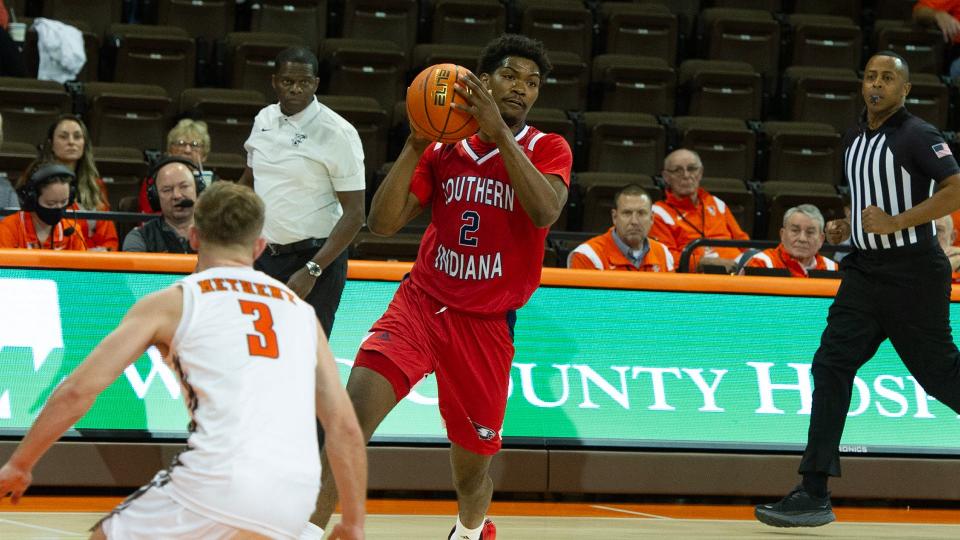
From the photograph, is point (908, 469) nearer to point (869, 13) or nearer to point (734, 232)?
point (734, 232)

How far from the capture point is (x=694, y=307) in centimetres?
745

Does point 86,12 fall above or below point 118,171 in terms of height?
above

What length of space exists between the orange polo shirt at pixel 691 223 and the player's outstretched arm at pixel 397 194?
5299mm

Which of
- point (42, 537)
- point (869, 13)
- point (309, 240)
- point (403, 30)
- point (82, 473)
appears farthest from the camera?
point (869, 13)

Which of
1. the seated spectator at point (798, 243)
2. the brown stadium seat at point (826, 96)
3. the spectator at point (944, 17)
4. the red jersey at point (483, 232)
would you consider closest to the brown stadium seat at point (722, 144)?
the brown stadium seat at point (826, 96)

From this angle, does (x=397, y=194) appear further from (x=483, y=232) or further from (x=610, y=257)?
(x=610, y=257)

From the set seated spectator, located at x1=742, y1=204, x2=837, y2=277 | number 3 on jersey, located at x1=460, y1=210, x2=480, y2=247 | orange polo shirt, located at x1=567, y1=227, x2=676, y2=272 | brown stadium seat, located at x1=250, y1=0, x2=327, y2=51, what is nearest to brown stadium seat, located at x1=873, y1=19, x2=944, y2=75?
seated spectator, located at x1=742, y1=204, x2=837, y2=277

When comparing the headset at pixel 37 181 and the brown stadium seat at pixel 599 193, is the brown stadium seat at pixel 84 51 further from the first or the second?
the brown stadium seat at pixel 599 193

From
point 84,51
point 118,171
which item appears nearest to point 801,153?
point 118,171

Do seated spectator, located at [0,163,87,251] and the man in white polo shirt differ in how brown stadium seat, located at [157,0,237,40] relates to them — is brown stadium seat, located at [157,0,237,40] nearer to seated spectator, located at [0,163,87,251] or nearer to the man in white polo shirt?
seated spectator, located at [0,163,87,251]

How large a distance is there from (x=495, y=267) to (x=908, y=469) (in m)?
3.59

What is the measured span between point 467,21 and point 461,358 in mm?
7911

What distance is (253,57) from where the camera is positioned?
11477mm

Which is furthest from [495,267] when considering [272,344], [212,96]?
[212,96]
